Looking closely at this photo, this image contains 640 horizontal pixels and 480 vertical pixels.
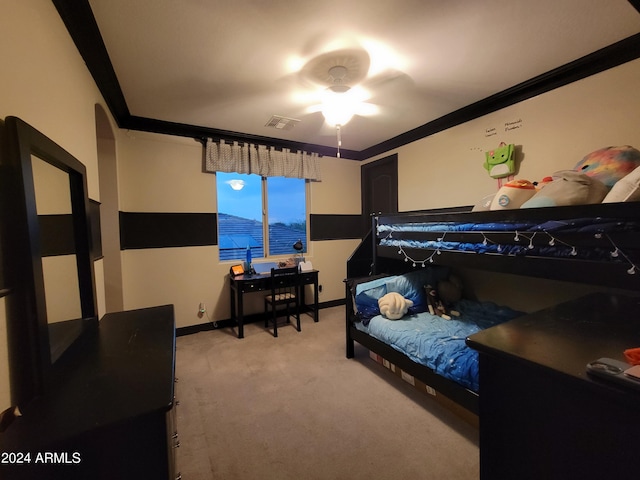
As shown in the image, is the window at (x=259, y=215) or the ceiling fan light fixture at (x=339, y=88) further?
the window at (x=259, y=215)

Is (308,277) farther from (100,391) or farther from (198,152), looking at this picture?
(100,391)

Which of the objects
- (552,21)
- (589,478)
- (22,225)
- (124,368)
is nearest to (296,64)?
(552,21)

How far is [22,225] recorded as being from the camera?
2.79 ft

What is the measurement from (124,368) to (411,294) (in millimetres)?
2315

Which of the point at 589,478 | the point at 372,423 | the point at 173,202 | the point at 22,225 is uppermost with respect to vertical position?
the point at 173,202

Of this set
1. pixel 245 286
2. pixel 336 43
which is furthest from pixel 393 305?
pixel 336 43

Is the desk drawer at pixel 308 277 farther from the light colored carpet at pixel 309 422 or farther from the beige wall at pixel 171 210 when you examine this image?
the light colored carpet at pixel 309 422

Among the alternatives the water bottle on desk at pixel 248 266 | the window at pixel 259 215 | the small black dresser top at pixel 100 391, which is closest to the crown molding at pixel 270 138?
the window at pixel 259 215

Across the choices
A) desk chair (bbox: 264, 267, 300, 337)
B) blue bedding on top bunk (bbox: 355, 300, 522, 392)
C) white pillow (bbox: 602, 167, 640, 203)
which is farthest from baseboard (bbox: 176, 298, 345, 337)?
white pillow (bbox: 602, 167, 640, 203)

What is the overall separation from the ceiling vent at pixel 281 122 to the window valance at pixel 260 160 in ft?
1.53

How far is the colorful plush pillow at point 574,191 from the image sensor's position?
1444 mm

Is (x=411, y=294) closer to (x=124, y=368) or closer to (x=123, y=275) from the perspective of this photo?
(x=124, y=368)

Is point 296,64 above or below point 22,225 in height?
above

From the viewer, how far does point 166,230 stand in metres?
3.23
